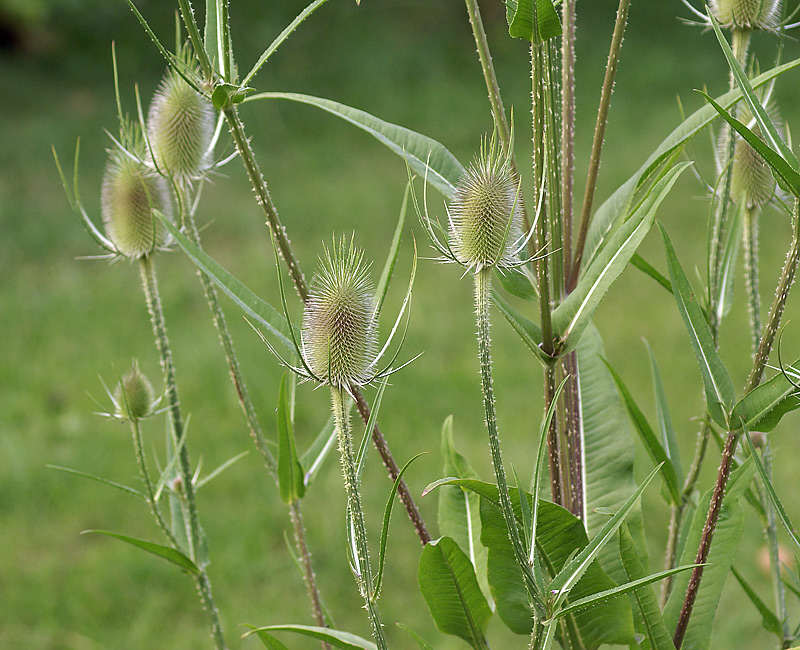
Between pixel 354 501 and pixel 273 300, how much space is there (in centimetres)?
240

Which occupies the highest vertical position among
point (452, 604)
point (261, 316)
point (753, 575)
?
point (261, 316)

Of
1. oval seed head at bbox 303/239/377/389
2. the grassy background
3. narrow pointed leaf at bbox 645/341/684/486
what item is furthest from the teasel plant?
the grassy background

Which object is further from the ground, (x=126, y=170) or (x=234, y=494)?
(x=126, y=170)

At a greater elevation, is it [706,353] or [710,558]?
[706,353]

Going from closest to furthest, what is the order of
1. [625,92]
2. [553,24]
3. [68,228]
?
[553,24]
[68,228]
[625,92]

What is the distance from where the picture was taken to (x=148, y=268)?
66cm

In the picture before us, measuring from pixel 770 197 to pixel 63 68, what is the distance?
14.5ft

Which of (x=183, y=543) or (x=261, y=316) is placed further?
(x=183, y=543)

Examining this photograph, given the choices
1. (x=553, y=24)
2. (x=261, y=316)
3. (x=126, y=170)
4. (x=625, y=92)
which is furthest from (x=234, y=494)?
(x=625, y=92)

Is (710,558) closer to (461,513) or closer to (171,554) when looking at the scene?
(461,513)

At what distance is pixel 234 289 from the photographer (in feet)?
1.77

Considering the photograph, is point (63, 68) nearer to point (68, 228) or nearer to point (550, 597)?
point (68, 228)

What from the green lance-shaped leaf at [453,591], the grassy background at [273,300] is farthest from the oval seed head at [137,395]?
the grassy background at [273,300]

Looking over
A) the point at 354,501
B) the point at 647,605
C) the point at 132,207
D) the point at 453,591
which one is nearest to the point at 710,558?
the point at 647,605
